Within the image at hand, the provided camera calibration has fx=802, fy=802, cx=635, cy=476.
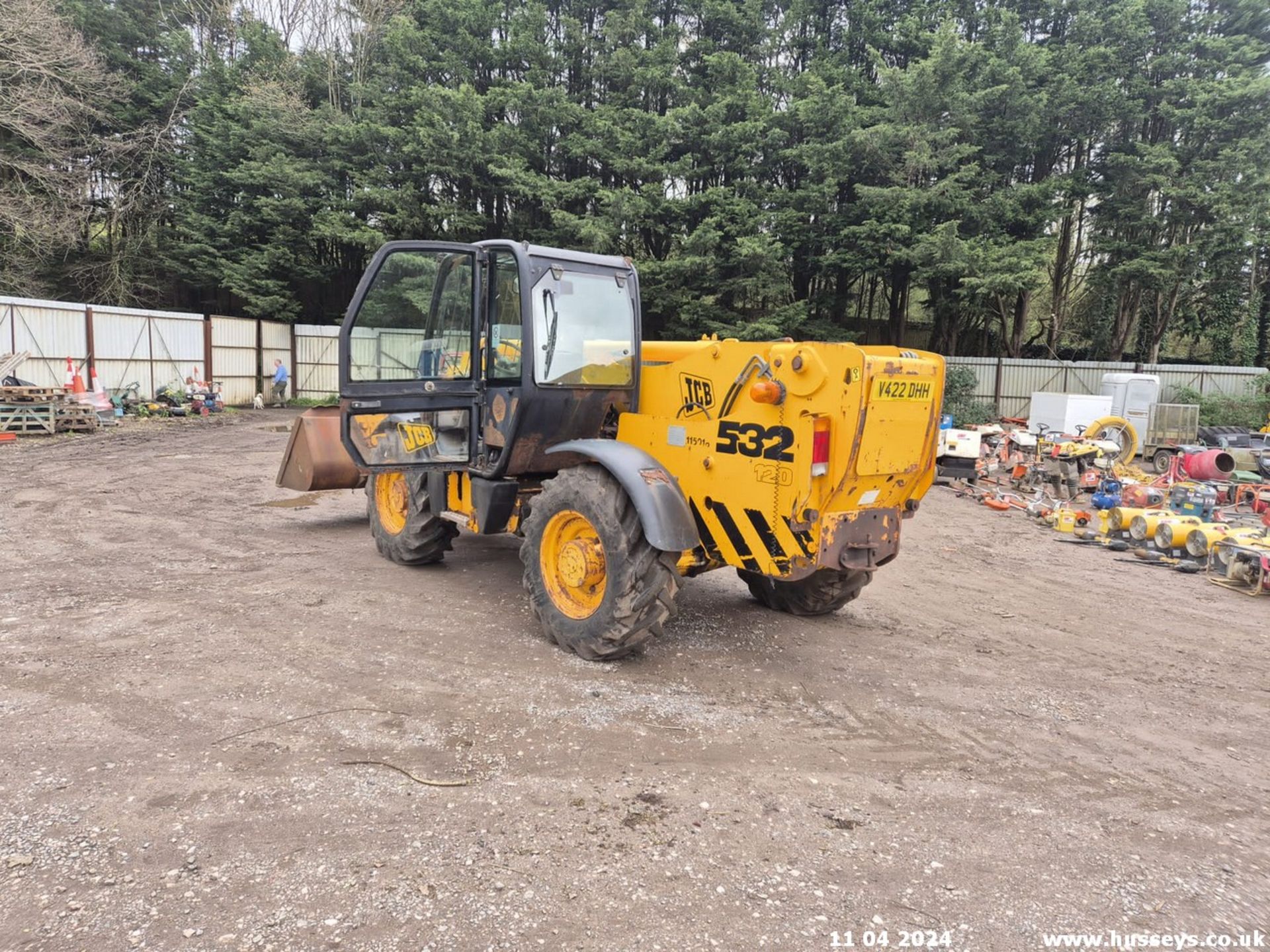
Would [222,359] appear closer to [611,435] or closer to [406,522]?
[406,522]

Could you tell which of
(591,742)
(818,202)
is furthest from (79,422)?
(818,202)

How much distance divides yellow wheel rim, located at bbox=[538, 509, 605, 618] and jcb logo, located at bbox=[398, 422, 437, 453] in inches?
48.5

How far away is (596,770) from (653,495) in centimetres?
156

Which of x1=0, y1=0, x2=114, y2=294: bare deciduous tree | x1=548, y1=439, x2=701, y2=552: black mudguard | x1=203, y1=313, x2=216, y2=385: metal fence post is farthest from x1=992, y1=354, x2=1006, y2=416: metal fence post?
x1=0, y1=0, x2=114, y2=294: bare deciduous tree

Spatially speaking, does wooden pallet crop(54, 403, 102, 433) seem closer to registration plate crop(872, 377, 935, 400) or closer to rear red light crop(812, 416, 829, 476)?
rear red light crop(812, 416, 829, 476)

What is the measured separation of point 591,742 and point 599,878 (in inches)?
38.8

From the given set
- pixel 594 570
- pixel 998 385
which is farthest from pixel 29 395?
pixel 998 385

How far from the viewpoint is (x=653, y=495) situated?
4477mm

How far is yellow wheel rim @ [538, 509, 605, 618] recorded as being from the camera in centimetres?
480

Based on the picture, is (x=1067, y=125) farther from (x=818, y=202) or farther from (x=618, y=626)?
(x=618, y=626)

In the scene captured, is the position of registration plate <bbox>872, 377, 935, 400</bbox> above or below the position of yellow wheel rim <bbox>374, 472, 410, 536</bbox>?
above

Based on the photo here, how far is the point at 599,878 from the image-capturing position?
9.09 feet

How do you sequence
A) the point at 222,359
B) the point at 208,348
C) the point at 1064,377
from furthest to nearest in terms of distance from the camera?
the point at 1064,377 < the point at 222,359 < the point at 208,348

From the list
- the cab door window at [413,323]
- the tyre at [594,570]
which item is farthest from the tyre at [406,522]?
the tyre at [594,570]
